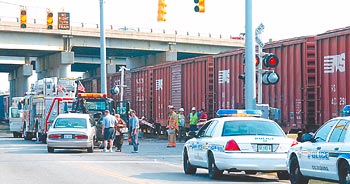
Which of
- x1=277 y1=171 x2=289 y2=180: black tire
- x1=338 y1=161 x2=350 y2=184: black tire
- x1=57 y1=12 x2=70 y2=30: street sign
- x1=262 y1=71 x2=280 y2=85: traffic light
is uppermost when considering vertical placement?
x1=57 y1=12 x2=70 y2=30: street sign

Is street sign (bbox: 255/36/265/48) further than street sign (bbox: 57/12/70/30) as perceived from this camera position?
No

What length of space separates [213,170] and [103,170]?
13.6 ft

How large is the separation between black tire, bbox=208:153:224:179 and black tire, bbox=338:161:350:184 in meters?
4.50

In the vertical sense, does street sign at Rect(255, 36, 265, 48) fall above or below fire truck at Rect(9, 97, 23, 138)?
above

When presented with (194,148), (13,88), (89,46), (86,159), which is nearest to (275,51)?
(86,159)

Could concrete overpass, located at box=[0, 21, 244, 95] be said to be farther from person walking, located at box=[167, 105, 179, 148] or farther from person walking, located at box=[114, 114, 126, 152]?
person walking, located at box=[114, 114, 126, 152]

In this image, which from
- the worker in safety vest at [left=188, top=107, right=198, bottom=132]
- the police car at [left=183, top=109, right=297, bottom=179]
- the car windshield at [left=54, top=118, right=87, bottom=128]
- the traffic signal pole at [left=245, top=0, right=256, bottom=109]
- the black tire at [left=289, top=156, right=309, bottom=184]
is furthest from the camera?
the worker in safety vest at [left=188, top=107, right=198, bottom=132]

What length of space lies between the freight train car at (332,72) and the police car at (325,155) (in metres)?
8.99

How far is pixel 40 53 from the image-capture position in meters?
68.8

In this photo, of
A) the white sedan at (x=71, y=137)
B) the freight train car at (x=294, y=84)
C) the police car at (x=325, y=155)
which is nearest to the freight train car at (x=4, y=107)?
the white sedan at (x=71, y=137)

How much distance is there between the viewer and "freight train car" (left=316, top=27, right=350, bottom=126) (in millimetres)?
24953

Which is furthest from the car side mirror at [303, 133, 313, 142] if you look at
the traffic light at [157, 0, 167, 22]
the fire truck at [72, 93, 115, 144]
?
the fire truck at [72, 93, 115, 144]

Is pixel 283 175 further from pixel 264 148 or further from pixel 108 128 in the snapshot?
pixel 108 128

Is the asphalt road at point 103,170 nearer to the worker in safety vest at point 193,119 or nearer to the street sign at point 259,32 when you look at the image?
the street sign at point 259,32
